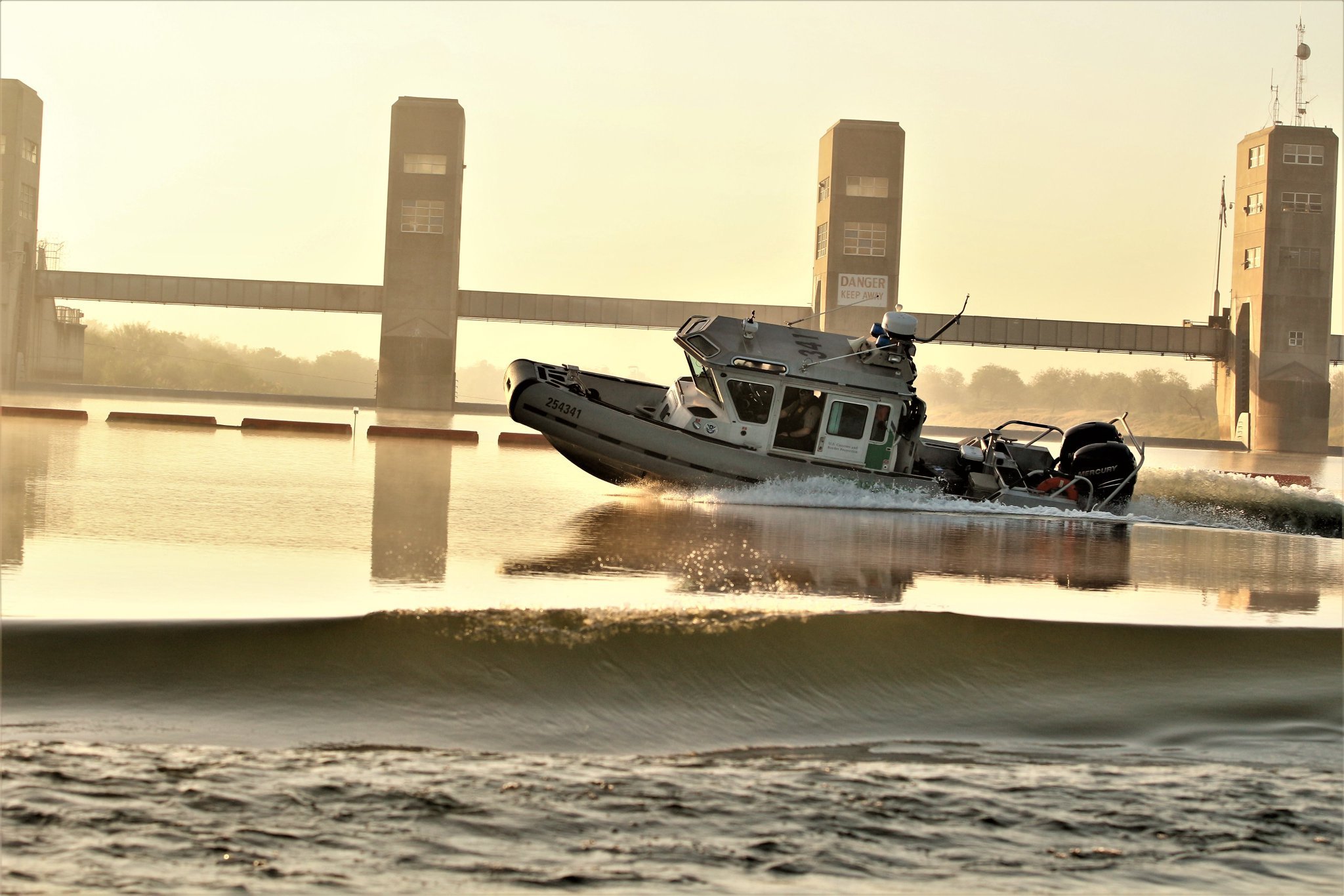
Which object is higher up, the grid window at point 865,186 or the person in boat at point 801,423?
the grid window at point 865,186

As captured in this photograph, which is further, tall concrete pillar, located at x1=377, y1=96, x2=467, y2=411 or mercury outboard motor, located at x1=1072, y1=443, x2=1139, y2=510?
tall concrete pillar, located at x1=377, y1=96, x2=467, y2=411

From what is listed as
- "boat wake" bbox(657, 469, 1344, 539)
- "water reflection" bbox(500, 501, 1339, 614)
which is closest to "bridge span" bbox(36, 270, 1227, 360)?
"boat wake" bbox(657, 469, 1344, 539)

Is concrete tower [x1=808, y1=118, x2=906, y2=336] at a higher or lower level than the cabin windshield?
higher

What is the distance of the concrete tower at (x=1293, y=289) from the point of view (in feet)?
180

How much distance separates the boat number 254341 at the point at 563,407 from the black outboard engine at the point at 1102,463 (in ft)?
19.0

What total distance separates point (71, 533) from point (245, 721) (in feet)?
14.7

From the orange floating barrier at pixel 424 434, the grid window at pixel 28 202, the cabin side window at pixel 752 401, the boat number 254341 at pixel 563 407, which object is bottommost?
the orange floating barrier at pixel 424 434

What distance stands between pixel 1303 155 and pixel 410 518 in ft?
183

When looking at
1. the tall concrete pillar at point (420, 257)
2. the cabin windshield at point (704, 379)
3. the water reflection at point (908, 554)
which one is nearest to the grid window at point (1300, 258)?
the tall concrete pillar at point (420, 257)

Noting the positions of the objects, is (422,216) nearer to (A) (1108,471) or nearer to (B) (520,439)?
(B) (520,439)

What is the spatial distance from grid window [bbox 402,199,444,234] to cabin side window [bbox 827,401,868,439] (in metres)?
40.3

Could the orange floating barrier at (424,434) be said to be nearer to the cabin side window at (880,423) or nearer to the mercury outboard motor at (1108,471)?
the cabin side window at (880,423)

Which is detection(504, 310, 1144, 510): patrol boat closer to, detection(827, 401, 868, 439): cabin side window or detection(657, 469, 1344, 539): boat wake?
detection(827, 401, 868, 439): cabin side window

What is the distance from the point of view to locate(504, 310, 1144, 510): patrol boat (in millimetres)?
13992
